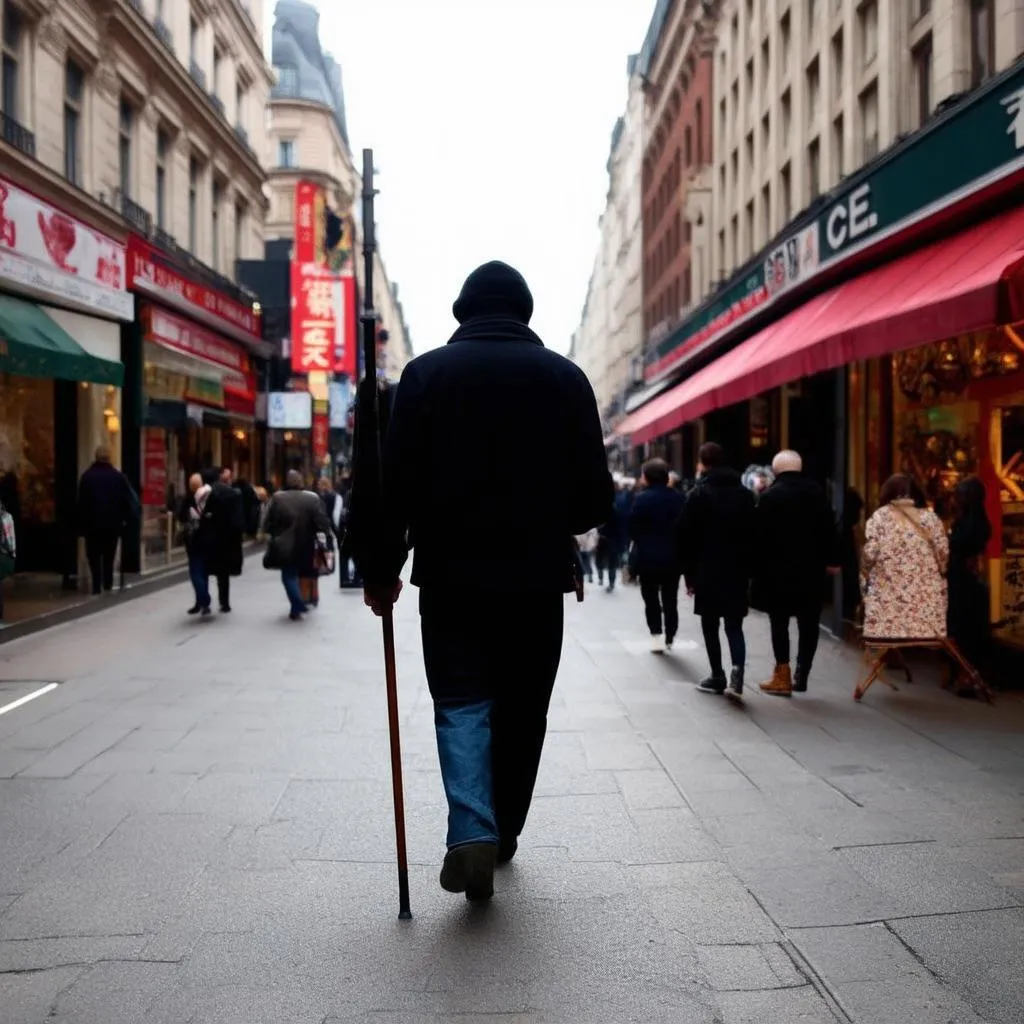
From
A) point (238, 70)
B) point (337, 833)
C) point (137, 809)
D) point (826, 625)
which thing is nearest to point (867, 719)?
point (337, 833)

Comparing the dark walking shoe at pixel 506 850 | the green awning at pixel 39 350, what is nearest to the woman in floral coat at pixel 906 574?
the dark walking shoe at pixel 506 850

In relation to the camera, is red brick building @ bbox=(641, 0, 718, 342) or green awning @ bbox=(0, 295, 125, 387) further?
red brick building @ bbox=(641, 0, 718, 342)

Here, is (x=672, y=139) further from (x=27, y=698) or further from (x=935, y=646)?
(x=27, y=698)

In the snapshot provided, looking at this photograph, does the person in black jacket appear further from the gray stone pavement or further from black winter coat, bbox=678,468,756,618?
black winter coat, bbox=678,468,756,618

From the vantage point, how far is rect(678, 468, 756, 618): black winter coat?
9.17m

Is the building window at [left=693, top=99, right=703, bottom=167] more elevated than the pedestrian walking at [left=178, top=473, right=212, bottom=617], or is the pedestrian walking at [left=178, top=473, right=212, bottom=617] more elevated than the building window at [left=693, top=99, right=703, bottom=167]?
the building window at [left=693, top=99, right=703, bottom=167]

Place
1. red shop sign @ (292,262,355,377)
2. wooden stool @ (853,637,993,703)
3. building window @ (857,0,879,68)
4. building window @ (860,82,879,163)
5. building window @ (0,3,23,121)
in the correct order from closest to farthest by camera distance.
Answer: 1. wooden stool @ (853,637,993,703)
2. building window @ (0,3,23,121)
3. building window @ (857,0,879,68)
4. building window @ (860,82,879,163)
5. red shop sign @ (292,262,355,377)

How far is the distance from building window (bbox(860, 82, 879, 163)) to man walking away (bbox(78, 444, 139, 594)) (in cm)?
1075

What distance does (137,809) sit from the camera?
575cm

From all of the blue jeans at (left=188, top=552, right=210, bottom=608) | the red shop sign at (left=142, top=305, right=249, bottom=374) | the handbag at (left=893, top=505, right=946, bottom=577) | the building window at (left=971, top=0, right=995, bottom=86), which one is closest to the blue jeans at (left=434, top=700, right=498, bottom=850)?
the handbag at (left=893, top=505, right=946, bottom=577)

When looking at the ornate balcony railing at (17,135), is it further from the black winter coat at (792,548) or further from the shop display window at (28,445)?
the black winter coat at (792,548)

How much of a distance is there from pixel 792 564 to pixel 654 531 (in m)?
2.57

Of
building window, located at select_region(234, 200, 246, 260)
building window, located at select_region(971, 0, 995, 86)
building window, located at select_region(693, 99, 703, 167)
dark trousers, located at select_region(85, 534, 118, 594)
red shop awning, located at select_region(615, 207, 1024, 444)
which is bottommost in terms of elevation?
dark trousers, located at select_region(85, 534, 118, 594)

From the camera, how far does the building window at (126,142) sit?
21938mm
